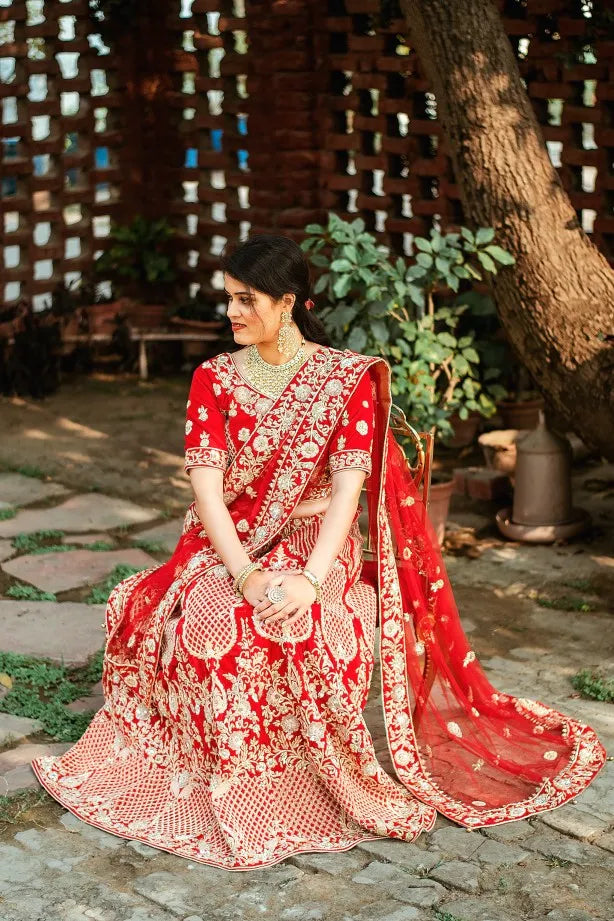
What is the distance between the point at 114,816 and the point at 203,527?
765 millimetres

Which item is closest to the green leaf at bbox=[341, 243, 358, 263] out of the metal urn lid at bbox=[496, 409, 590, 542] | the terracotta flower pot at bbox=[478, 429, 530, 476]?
the metal urn lid at bbox=[496, 409, 590, 542]

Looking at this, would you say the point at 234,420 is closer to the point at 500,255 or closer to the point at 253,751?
the point at 253,751

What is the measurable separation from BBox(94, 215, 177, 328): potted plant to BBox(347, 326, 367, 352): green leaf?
315cm

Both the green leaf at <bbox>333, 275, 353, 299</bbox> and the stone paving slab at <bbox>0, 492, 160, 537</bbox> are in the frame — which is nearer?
the green leaf at <bbox>333, 275, 353, 299</bbox>

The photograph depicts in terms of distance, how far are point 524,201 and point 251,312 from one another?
1966mm

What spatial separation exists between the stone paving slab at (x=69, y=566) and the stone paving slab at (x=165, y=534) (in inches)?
5.0

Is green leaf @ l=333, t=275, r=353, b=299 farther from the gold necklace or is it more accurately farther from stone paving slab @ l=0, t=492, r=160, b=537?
the gold necklace

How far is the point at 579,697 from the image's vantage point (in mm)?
3689

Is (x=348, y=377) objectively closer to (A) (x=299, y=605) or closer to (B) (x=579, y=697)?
(A) (x=299, y=605)

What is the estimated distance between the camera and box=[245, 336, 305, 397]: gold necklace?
3.22m

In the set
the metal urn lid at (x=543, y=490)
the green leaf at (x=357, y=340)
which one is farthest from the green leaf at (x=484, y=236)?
the metal urn lid at (x=543, y=490)

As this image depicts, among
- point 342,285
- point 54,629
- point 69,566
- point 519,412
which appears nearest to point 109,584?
point 69,566

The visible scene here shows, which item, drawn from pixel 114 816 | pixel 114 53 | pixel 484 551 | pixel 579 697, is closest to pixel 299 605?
pixel 114 816

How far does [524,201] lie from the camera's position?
15.5 ft
